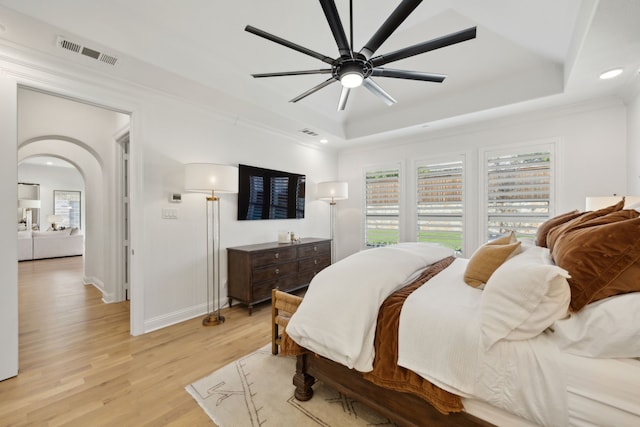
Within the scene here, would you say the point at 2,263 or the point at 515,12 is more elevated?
the point at 515,12

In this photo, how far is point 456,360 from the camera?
1246 millimetres

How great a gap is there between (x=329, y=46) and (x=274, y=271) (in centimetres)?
292

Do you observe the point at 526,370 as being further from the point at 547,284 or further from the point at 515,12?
the point at 515,12

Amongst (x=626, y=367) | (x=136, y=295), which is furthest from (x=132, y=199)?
(x=626, y=367)

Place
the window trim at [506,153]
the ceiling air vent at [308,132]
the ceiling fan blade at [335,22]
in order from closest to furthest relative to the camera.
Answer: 1. the ceiling fan blade at [335,22]
2. the window trim at [506,153]
3. the ceiling air vent at [308,132]

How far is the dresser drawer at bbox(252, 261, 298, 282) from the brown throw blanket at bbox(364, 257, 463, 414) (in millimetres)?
2237

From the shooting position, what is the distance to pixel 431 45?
1.83 m

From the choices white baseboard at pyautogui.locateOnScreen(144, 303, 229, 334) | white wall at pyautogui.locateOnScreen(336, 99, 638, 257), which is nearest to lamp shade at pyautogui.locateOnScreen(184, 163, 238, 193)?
white baseboard at pyautogui.locateOnScreen(144, 303, 229, 334)

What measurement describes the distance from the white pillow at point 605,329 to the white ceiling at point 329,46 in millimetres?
1857

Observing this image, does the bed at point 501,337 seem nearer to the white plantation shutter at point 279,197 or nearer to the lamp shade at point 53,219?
the white plantation shutter at point 279,197

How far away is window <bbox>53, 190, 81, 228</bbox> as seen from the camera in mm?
9555

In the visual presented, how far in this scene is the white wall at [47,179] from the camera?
8.99m

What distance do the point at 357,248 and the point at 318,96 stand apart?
293 centimetres

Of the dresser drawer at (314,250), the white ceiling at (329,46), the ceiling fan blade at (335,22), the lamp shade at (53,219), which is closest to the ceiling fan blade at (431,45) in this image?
the ceiling fan blade at (335,22)
